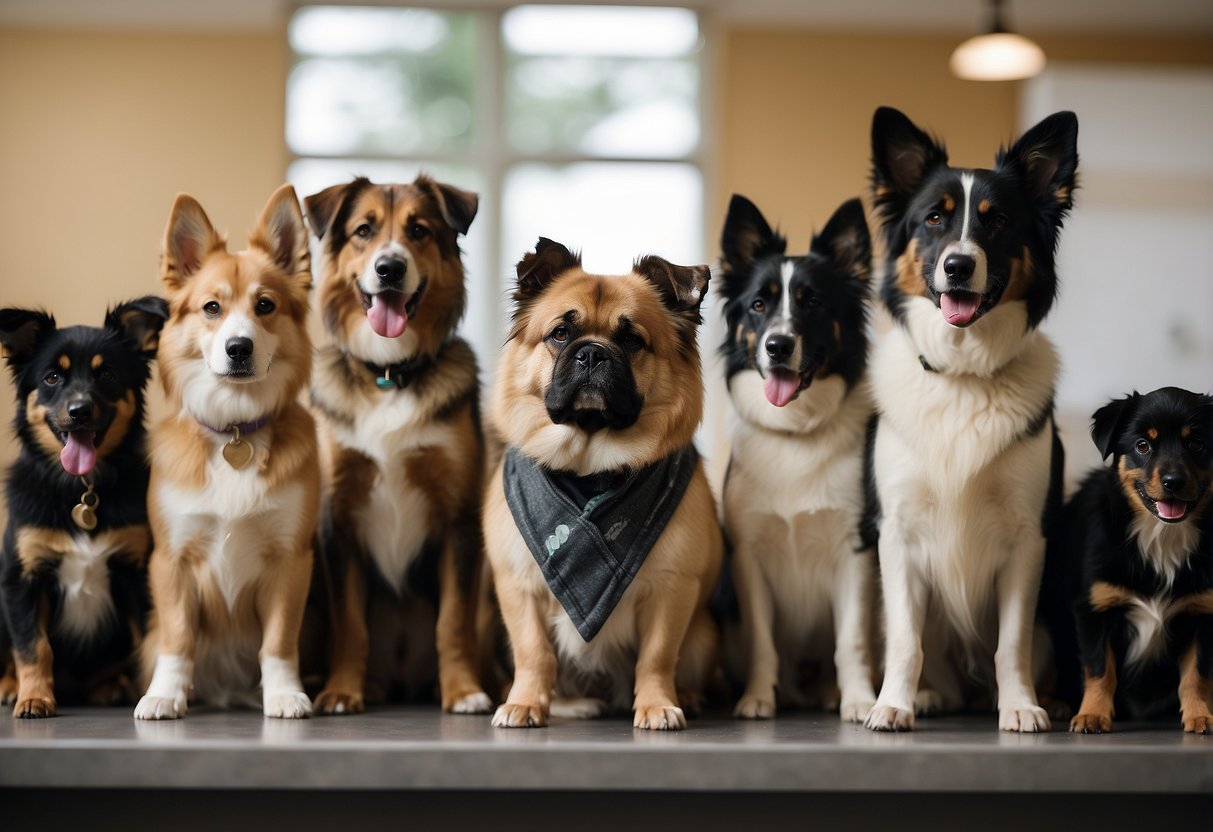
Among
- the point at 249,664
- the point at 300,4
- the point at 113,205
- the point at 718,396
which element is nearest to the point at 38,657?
the point at 249,664

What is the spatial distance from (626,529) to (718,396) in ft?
15.4

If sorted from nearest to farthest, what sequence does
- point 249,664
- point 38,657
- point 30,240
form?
point 38,657 < point 249,664 < point 30,240

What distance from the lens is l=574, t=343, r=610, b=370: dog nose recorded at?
2348 mm

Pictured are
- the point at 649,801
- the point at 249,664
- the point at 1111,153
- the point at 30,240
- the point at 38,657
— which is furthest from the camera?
the point at 30,240

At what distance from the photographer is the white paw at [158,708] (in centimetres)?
237

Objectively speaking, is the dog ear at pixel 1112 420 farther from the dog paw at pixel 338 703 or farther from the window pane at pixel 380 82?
the window pane at pixel 380 82

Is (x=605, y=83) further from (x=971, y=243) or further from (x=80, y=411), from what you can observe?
(x=80, y=411)

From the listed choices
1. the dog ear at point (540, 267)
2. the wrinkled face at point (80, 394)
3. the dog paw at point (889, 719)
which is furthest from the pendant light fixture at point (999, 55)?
the wrinkled face at point (80, 394)

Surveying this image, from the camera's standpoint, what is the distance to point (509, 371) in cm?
253

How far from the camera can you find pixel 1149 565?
2.32 m

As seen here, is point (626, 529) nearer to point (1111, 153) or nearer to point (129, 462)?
point (129, 462)

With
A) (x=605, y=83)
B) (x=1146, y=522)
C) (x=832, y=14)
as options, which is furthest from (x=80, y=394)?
(x=832, y=14)

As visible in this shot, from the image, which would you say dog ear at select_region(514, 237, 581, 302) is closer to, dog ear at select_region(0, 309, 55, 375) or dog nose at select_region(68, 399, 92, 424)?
dog nose at select_region(68, 399, 92, 424)

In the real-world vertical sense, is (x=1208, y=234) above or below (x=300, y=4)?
below
